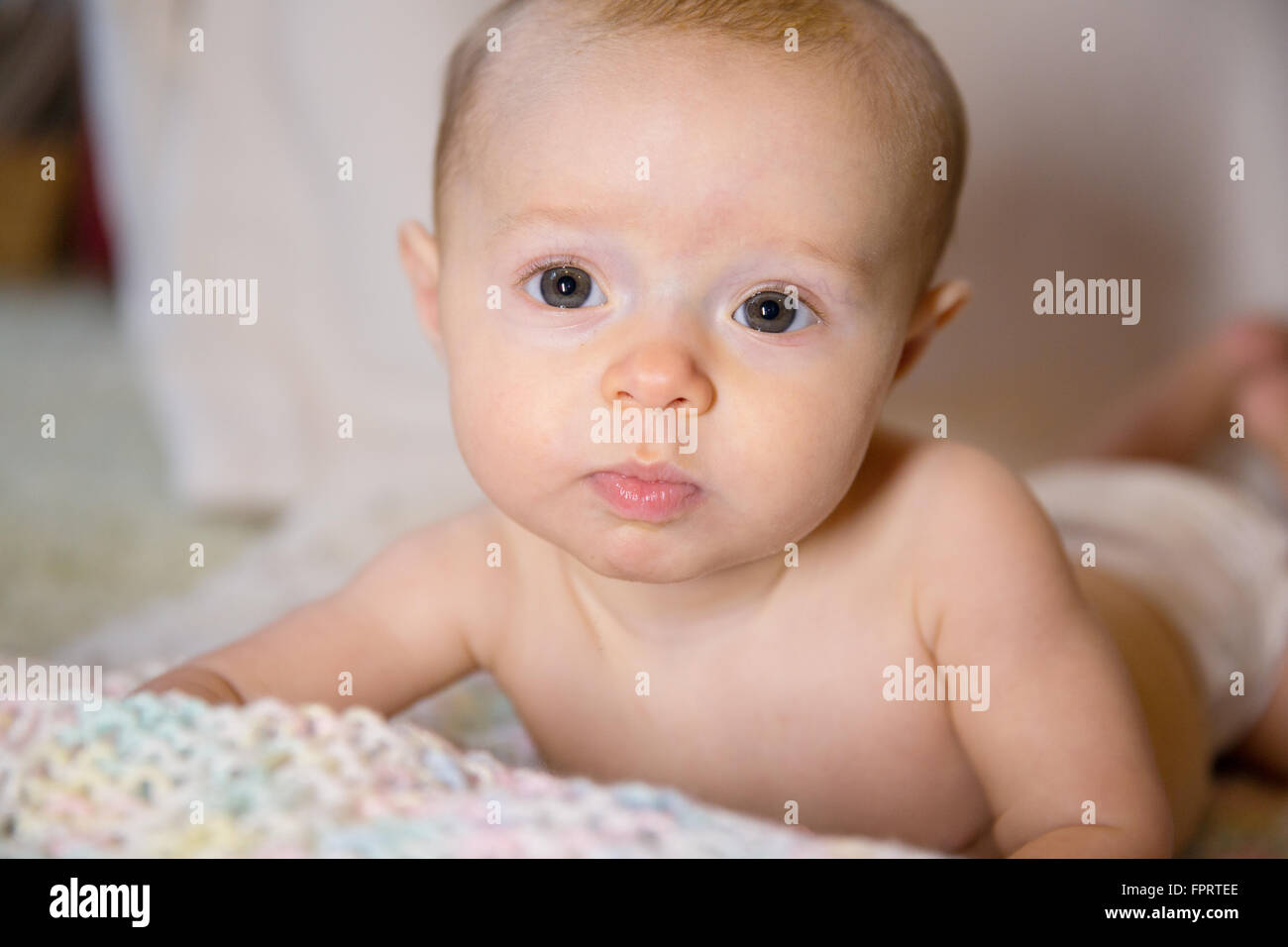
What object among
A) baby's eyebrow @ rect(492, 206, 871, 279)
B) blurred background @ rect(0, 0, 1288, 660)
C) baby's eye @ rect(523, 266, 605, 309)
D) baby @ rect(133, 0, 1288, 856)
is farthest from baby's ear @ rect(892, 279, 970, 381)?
blurred background @ rect(0, 0, 1288, 660)

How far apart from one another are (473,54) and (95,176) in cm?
263

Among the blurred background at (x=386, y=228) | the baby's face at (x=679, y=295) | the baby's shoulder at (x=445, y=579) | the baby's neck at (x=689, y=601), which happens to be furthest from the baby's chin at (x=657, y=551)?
the blurred background at (x=386, y=228)

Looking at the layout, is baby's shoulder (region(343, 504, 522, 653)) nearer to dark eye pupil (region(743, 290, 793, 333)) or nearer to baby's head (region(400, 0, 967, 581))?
baby's head (region(400, 0, 967, 581))

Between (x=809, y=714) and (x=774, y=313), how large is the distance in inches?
12.4

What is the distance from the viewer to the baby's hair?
0.80 metres

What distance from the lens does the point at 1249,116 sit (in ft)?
6.41

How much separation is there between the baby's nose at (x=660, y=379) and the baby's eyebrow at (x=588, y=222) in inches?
3.3

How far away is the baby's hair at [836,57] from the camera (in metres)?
0.80

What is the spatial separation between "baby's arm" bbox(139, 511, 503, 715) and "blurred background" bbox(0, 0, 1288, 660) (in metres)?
0.63

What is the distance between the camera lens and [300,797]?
704 mm

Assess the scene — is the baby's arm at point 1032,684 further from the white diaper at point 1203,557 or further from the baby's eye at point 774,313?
the white diaper at point 1203,557
